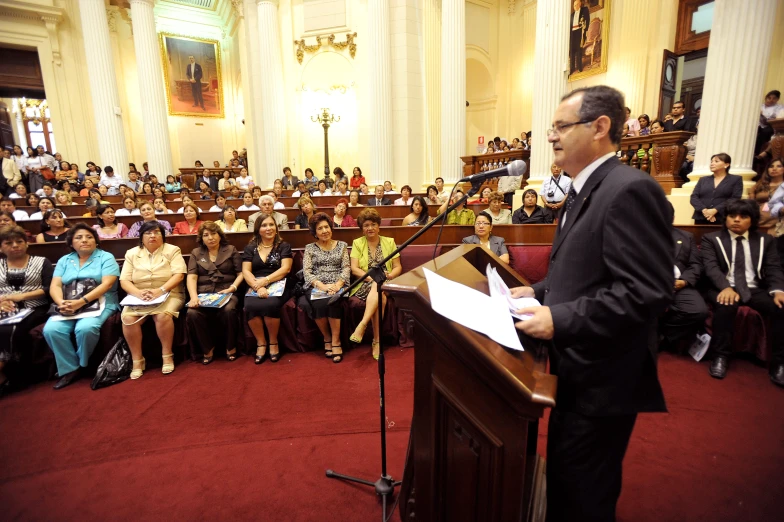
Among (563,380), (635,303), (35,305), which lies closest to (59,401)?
(35,305)

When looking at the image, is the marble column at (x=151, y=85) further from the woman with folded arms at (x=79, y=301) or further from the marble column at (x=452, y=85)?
the woman with folded arms at (x=79, y=301)

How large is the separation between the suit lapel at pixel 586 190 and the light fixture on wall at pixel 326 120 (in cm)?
986

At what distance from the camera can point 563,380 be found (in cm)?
104

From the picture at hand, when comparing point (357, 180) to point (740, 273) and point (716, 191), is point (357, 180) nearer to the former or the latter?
point (716, 191)

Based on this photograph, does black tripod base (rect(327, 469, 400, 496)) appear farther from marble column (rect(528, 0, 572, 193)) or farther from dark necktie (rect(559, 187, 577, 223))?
marble column (rect(528, 0, 572, 193))

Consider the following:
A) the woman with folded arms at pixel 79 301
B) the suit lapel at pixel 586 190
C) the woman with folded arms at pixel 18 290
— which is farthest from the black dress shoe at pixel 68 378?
the suit lapel at pixel 586 190

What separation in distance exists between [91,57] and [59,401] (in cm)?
1006

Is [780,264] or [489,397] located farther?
[780,264]

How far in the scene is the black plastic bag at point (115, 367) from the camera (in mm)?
2957

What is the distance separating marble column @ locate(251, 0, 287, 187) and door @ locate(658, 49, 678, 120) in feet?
29.2

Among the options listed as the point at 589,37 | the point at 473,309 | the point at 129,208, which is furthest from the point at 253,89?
the point at 473,309

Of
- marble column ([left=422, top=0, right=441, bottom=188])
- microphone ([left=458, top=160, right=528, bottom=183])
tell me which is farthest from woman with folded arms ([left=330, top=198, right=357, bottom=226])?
marble column ([left=422, top=0, right=441, bottom=188])

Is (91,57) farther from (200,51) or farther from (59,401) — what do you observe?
(59,401)

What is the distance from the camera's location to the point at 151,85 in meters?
9.78
